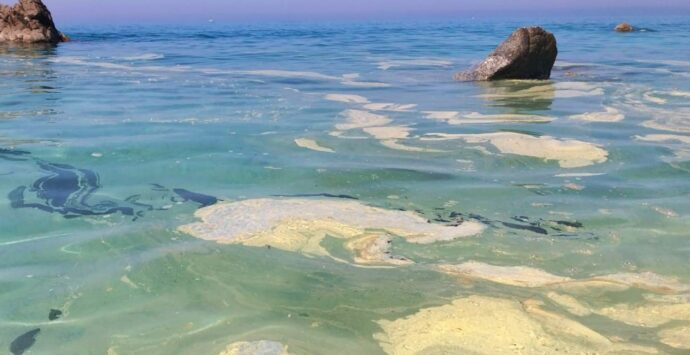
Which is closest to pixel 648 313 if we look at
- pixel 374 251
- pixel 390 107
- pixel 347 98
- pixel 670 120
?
pixel 374 251

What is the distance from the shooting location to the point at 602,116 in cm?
777

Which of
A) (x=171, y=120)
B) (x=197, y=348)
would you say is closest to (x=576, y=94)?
(x=171, y=120)

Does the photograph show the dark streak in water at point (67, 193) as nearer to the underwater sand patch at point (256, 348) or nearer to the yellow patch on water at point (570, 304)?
the underwater sand patch at point (256, 348)

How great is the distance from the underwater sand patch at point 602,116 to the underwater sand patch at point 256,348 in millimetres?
6155

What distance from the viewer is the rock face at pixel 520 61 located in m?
12.0

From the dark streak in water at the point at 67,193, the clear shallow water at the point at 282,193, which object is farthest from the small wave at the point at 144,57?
the dark streak in water at the point at 67,193

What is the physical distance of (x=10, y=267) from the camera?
3.34m

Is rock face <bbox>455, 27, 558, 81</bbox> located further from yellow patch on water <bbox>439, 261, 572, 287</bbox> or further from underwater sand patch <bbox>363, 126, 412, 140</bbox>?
yellow patch on water <bbox>439, 261, 572, 287</bbox>

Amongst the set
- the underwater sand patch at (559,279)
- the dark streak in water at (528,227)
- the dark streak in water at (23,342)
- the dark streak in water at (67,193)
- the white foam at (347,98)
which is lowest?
the underwater sand patch at (559,279)

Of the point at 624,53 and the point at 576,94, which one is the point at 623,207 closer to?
the point at 576,94

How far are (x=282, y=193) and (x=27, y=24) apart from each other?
25.9 m

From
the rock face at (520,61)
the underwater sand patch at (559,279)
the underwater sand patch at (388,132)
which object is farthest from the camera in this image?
the rock face at (520,61)

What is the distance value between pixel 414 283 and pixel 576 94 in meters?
7.85

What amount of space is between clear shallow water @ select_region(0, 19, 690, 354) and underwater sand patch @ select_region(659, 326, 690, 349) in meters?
0.06
